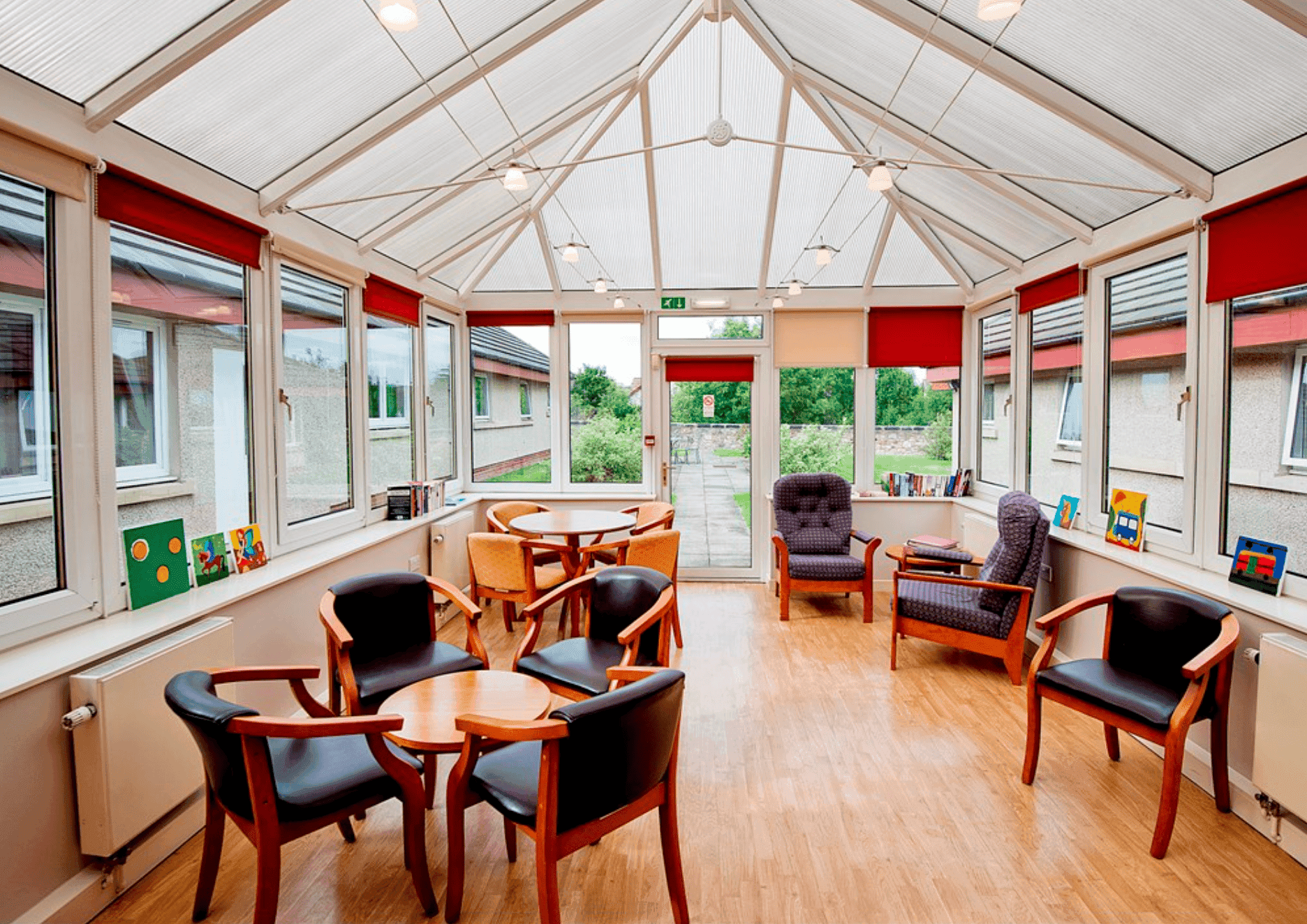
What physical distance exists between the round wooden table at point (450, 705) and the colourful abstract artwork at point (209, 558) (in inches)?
43.7

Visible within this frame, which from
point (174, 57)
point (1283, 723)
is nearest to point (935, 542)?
point (1283, 723)

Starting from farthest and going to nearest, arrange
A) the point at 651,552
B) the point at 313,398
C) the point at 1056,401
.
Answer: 1. the point at 1056,401
2. the point at 651,552
3. the point at 313,398

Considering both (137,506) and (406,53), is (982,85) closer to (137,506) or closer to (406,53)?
(406,53)

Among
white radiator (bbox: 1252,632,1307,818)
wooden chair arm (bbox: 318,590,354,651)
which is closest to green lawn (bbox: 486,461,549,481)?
wooden chair arm (bbox: 318,590,354,651)

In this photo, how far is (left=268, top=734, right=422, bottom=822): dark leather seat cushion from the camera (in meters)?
2.02

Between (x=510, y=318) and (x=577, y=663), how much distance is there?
4.33 meters

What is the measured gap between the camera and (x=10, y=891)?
2055 millimetres

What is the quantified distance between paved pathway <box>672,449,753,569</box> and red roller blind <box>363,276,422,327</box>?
2.83 metres

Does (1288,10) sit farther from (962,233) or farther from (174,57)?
(174,57)

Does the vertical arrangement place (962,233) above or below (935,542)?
above

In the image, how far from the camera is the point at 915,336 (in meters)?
6.48

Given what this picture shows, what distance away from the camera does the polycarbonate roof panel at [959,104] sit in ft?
11.9

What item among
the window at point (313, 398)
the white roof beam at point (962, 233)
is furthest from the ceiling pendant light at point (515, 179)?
the white roof beam at point (962, 233)

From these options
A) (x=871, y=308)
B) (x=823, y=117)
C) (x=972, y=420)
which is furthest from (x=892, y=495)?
(x=823, y=117)
